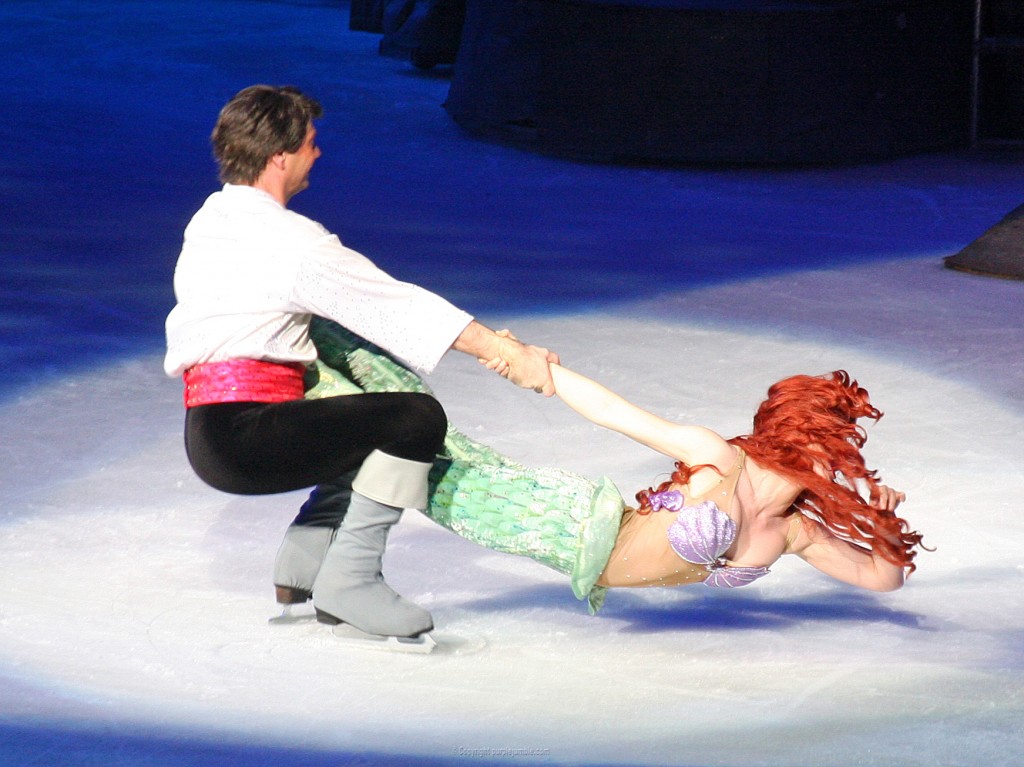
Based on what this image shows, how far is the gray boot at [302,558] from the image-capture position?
3.09 metres

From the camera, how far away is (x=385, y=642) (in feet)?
9.64

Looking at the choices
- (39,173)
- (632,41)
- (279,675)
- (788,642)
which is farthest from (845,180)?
(279,675)

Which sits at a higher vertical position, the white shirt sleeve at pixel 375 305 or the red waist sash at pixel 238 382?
the white shirt sleeve at pixel 375 305

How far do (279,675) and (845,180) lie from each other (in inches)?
247

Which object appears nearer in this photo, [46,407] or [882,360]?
[46,407]

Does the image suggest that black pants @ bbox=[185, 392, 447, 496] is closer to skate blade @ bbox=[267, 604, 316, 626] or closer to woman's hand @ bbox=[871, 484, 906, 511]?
skate blade @ bbox=[267, 604, 316, 626]

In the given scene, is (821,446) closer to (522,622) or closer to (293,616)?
(522,622)

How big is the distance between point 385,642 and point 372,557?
177 millimetres

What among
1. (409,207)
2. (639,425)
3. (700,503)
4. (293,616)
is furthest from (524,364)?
(409,207)

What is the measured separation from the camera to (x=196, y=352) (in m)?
2.78

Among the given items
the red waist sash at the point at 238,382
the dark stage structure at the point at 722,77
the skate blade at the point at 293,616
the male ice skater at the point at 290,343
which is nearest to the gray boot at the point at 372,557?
the male ice skater at the point at 290,343

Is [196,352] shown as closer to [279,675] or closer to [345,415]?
[345,415]

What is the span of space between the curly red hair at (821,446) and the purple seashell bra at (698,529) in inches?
1.8

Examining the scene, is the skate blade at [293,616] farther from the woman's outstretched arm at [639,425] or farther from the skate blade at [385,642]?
the woman's outstretched arm at [639,425]
